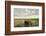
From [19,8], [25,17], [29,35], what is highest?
[19,8]

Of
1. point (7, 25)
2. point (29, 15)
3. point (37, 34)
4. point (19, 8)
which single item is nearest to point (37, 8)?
point (29, 15)

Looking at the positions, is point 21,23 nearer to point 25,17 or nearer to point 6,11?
point 25,17

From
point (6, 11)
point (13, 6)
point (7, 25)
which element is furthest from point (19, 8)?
point (7, 25)

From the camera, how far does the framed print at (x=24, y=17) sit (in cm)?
127

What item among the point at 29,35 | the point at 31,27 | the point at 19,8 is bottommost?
the point at 29,35

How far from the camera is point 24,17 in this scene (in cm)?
130

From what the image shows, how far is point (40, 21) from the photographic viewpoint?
1.33 m

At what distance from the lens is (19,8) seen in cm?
129

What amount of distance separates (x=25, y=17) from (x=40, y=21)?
24cm

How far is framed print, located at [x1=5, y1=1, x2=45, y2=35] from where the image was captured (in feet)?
4.16

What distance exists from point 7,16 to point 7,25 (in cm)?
13

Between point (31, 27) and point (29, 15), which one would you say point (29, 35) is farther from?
point (29, 15)

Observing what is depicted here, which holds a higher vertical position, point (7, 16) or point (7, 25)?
point (7, 16)

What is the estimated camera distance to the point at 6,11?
1260mm
